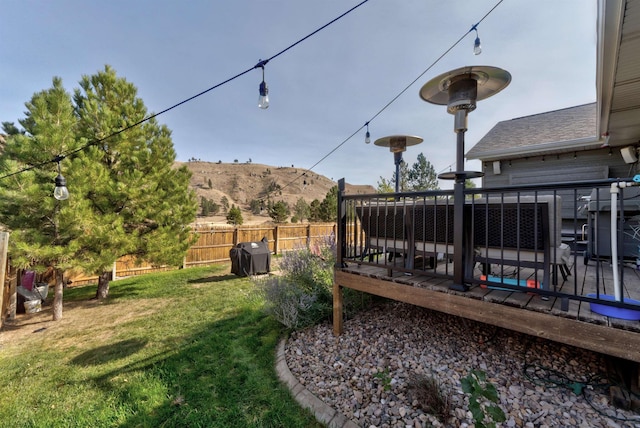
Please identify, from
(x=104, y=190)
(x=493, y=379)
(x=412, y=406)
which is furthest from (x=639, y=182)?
(x=104, y=190)

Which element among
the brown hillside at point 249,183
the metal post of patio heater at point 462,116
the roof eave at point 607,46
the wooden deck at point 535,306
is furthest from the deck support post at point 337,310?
the brown hillside at point 249,183

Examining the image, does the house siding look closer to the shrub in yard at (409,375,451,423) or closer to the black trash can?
the shrub in yard at (409,375,451,423)

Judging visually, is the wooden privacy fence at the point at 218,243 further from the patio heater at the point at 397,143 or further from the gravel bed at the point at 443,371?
the gravel bed at the point at 443,371

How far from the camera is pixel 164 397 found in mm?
2898

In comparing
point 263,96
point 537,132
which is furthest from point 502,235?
point 537,132

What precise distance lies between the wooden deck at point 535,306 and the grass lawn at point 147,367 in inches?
60.0

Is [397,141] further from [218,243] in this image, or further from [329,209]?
[329,209]

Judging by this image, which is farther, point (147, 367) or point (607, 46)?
point (147, 367)

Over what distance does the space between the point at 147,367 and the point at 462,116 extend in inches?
194

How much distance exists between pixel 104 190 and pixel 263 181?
45855 millimetres

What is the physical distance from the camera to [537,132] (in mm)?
6875

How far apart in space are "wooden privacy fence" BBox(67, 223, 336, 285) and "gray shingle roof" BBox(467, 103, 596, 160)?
5006 mm

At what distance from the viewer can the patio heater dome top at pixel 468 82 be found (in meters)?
2.45

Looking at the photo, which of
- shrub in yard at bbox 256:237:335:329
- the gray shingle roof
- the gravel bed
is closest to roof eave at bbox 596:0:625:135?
the gravel bed
